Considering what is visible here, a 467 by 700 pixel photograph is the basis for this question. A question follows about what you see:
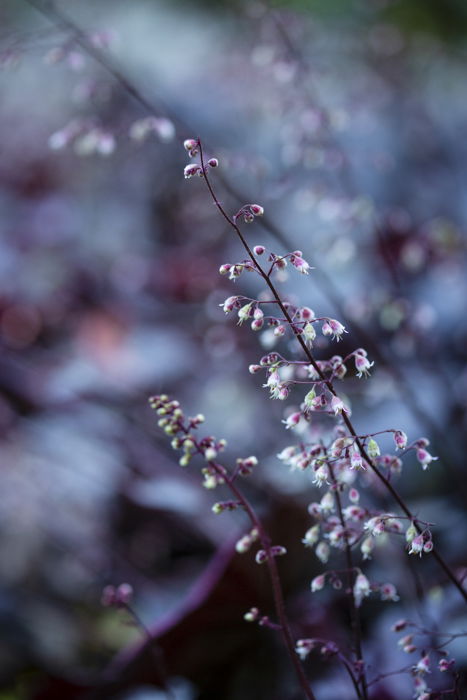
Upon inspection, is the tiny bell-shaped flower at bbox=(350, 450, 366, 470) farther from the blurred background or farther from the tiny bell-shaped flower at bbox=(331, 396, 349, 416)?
the blurred background

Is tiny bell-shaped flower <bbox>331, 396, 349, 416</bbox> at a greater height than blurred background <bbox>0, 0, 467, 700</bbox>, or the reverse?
blurred background <bbox>0, 0, 467, 700</bbox>

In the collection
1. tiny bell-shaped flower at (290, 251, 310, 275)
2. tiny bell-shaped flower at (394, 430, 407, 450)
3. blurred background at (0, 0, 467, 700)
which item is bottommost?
tiny bell-shaped flower at (394, 430, 407, 450)

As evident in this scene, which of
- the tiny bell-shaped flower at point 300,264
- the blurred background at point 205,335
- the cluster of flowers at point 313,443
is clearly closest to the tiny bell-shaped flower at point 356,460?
the cluster of flowers at point 313,443

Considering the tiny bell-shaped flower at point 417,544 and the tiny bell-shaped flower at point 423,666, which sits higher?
the tiny bell-shaped flower at point 417,544

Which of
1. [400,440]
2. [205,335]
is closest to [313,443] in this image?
[400,440]

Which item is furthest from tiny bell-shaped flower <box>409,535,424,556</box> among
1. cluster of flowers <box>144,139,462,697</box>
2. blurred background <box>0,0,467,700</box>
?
blurred background <box>0,0,467,700</box>

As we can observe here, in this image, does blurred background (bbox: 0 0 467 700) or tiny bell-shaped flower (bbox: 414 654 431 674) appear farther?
blurred background (bbox: 0 0 467 700)

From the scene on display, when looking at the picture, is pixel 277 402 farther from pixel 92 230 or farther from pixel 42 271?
pixel 92 230

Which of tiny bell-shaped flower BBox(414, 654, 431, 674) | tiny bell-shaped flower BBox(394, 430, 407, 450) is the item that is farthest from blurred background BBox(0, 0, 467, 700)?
tiny bell-shaped flower BBox(394, 430, 407, 450)

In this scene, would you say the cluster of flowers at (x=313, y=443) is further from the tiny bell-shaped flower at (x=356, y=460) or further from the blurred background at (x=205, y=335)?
the blurred background at (x=205, y=335)
